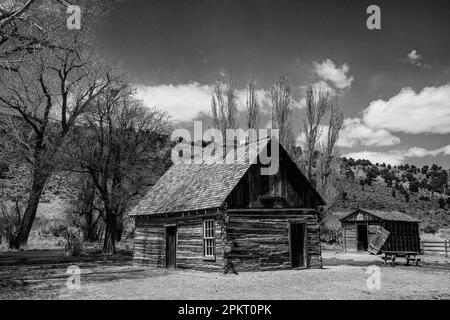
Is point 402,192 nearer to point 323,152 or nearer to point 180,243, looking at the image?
point 323,152

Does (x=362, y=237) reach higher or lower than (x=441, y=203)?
lower

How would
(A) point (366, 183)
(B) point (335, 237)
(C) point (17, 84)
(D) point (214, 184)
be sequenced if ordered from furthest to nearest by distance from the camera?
(A) point (366, 183) < (B) point (335, 237) < (C) point (17, 84) < (D) point (214, 184)

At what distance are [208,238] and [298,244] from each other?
4.80 metres

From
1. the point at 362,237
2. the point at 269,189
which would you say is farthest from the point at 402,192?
the point at 269,189

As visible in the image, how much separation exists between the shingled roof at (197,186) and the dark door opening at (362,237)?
20.4 m

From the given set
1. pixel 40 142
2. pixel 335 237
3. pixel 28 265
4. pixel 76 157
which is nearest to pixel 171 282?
pixel 28 265

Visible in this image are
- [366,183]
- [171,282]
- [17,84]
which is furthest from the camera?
[366,183]

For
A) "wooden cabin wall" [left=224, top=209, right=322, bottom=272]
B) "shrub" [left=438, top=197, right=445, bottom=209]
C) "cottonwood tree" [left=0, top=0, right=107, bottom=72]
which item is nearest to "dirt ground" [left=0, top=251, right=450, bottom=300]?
"wooden cabin wall" [left=224, top=209, right=322, bottom=272]

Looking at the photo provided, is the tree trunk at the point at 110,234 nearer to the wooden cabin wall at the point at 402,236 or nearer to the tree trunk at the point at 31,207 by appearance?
the tree trunk at the point at 31,207

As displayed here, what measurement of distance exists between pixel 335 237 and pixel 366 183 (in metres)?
36.6

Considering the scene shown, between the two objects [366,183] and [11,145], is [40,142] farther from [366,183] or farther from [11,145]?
[366,183]

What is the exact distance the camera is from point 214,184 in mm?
18797

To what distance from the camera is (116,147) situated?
2591 cm

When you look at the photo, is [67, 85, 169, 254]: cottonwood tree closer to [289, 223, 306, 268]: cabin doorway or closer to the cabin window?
the cabin window
